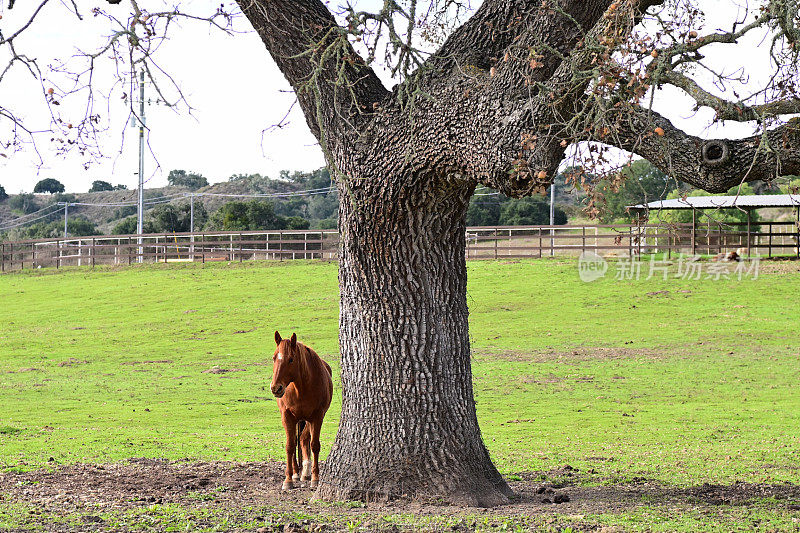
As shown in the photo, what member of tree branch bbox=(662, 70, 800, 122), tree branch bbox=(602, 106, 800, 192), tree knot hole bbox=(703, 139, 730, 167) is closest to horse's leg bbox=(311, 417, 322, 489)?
tree branch bbox=(602, 106, 800, 192)

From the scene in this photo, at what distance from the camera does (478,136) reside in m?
5.54

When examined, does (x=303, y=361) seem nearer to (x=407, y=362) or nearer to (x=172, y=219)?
(x=407, y=362)

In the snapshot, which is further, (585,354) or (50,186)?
(50,186)

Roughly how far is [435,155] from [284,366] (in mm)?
1901

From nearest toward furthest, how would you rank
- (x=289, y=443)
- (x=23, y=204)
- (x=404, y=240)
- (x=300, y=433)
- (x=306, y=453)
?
(x=404, y=240) < (x=289, y=443) < (x=306, y=453) < (x=300, y=433) < (x=23, y=204)

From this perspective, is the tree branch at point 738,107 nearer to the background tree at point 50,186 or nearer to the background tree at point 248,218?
the background tree at point 248,218

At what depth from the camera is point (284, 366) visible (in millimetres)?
6059

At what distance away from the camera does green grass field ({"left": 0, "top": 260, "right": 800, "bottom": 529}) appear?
28.8 feet

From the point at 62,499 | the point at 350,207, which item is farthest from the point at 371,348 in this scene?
the point at 62,499

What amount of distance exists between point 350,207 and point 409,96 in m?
1.06

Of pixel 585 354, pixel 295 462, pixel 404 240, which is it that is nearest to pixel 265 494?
pixel 295 462

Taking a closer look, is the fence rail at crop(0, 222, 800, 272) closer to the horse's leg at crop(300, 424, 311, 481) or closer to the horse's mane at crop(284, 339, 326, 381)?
the horse's leg at crop(300, 424, 311, 481)

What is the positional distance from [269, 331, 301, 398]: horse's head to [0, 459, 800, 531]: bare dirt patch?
0.87 m

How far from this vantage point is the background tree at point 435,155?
5215 millimetres
